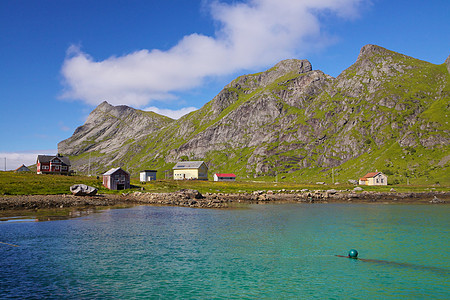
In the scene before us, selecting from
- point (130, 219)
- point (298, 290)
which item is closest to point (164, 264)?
point (298, 290)

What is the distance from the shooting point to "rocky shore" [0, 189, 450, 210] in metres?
72.9

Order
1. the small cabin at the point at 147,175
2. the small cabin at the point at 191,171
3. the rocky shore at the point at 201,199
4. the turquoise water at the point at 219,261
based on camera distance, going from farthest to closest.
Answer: the small cabin at the point at 191,171 < the small cabin at the point at 147,175 < the rocky shore at the point at 201,199 < the turquoise water at the point at 219,261

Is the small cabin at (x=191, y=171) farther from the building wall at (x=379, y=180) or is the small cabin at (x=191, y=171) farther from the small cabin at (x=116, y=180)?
the building wall at (x=379, y=180)

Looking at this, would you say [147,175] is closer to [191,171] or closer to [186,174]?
[186,174]

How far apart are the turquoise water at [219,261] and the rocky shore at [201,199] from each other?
25.3 m

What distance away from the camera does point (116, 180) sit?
107m

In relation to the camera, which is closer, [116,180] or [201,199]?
[201,199]

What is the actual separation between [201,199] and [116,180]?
107 ft

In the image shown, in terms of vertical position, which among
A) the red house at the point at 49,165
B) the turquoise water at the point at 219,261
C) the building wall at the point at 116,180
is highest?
the red house at the point at 49,165

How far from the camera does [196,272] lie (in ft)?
90.2

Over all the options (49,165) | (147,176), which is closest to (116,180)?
(147,176)

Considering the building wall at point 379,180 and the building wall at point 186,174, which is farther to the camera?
the building wall at point 186,174

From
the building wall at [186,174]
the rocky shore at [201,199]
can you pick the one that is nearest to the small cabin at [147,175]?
the building wall at [186,174]

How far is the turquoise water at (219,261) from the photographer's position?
75.6 feet
